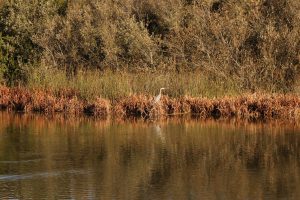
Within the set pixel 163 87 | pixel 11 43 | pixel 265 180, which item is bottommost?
pixel 265 180

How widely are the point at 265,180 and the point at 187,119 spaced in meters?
9.27

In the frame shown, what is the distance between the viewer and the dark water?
1341 centimetres

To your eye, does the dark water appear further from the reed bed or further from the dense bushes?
the dense bushes

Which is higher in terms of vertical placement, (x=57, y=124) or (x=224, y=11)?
(x=224, y=11)

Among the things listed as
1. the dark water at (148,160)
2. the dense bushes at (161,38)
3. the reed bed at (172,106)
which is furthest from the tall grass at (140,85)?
the dark water at (148,160)

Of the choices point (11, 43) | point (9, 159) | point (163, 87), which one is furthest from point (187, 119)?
point (11, 43)

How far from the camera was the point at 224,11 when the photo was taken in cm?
3023

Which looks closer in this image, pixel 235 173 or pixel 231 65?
pixel 235 173

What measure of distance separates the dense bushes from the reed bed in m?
2.80

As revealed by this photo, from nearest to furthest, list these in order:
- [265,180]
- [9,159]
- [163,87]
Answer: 1. [265,180]
2. [9,159]
3. [163,87]

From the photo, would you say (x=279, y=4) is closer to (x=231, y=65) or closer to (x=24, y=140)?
(x=231, y=65)

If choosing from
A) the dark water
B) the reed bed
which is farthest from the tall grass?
the dark water

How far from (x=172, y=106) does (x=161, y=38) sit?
8.88 metres

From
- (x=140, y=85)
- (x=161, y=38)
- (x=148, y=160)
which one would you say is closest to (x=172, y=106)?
(x=140, y=85)
